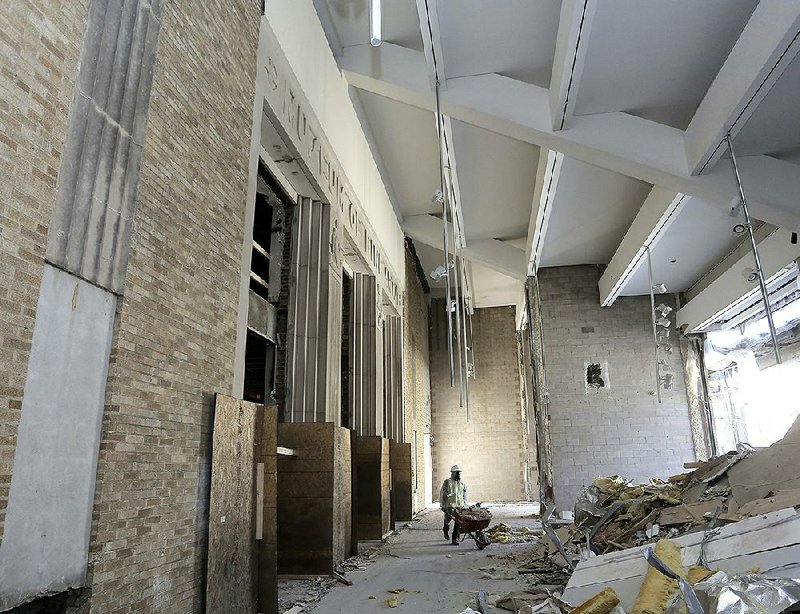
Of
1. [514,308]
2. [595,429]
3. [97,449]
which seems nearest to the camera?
[97,449]

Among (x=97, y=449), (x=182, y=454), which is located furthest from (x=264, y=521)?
(x=97, y=449)

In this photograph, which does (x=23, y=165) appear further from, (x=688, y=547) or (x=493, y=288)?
(x=493, y=288)

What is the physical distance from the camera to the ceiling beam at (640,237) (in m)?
9.45

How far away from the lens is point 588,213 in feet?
38.2

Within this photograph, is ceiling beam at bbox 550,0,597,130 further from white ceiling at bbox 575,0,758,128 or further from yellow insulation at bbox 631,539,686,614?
yellow insulation at bbox 631,539,686,614

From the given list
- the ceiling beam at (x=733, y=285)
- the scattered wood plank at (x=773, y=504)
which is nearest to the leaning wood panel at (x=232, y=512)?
the scattered wood plank at (x=773, y=504)

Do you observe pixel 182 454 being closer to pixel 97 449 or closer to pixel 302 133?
pixel 97 449

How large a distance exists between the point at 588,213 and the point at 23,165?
10.2 meters

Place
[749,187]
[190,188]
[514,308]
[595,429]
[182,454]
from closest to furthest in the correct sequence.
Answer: [182,454], [190,188], [749,187], [595,429], [514,308]

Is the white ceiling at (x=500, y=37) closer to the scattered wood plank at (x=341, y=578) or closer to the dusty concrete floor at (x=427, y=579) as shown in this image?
the dusty concrete floor at (x=427, y=579)

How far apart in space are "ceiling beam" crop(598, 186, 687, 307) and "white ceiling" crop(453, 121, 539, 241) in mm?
2345

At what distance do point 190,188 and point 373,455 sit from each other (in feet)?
24.4

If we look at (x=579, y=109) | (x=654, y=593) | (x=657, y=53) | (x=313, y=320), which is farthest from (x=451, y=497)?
(x=657, y=53)

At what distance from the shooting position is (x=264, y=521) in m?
6.03
